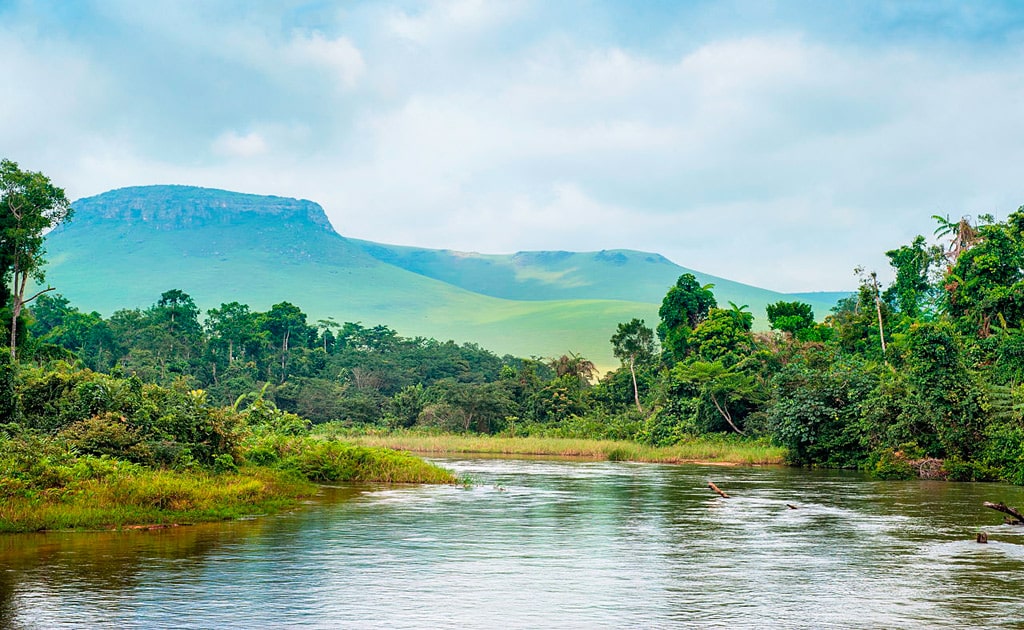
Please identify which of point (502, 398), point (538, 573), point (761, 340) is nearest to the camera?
point (538, 573)

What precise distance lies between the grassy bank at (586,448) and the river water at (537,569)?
75.6ft

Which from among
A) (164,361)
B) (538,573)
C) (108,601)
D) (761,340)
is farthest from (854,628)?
(164,361)

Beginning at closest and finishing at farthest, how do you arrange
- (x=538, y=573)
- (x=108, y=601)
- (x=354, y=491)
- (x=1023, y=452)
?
(x=108, y=601)
(x=538, y=573)
(x=354, y=491)
(x=1023, y=452)

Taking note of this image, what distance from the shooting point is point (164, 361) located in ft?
284

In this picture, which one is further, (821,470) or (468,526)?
(821,470)

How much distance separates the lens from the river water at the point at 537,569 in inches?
503

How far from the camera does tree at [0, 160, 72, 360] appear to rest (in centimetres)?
4222

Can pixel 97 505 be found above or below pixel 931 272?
below

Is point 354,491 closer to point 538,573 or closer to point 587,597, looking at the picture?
point 538,573

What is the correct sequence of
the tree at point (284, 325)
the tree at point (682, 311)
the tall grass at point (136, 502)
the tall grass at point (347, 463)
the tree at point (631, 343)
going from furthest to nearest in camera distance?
the tree at point (284, 325), the tree at point (631, 343), the tree at point (682, 311), the tall grass at point (347, 463), the tall grass at point (136, 502)

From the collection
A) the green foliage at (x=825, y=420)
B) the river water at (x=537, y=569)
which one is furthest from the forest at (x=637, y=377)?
the river water at (x=537, y=569)

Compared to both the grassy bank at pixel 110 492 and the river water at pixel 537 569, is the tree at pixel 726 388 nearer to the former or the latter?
the river water at pixel 537 569

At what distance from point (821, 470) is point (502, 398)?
32.5 metres

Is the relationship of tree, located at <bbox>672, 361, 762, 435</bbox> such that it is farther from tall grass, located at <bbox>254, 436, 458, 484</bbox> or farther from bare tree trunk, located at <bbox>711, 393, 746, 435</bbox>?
tall grass, located at <bbox>254, 436, 458, 484</bbox>
